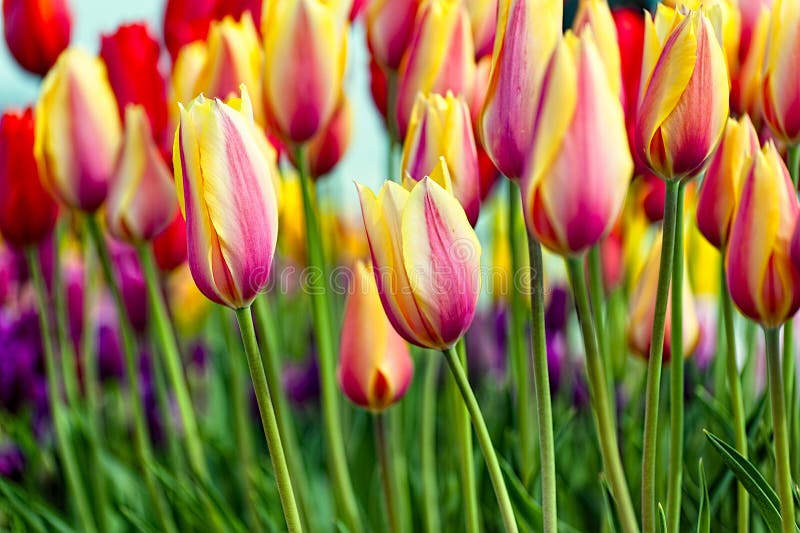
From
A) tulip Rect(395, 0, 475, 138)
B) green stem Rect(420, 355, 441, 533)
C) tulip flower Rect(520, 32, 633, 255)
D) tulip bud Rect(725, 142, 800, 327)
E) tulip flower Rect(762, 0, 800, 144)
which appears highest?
tulip Rect(395, 0, 475, 138)

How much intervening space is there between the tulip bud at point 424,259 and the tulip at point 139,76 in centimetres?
27

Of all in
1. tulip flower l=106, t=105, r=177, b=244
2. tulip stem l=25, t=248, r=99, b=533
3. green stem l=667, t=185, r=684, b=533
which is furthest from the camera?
tulip stem l=25, t=248, r=99, b=533

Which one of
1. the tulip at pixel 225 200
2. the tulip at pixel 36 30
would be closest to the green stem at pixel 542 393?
the tulip at pixel 225 200

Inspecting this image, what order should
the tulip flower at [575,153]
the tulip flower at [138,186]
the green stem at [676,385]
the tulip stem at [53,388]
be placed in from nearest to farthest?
1. the tulip flower at [575,153]
2. the green stem at [676,385]
3. the tulip flower at [138,186]
4. the tulip stem at [53,388]

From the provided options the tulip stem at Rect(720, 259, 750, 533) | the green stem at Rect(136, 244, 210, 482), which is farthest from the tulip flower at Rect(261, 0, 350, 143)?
the tulip stem at Rect(720, 259, 750, 533)

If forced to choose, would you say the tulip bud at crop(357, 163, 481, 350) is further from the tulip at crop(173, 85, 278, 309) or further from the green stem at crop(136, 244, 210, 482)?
the green stem at crop(136, 244, 210, 482)

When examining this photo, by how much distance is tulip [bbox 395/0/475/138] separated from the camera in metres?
0.49

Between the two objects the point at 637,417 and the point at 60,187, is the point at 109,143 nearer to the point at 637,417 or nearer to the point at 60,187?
the point at 60,187

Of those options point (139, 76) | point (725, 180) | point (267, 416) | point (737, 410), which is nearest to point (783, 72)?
point (725, 180)

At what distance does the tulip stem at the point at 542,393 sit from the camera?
0.38 m

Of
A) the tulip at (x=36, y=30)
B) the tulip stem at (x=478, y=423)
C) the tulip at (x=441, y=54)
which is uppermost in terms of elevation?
the tulip at (x=36, y=30)

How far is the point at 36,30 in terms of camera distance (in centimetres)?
67

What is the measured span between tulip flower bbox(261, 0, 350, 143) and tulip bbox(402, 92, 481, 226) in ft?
0.35

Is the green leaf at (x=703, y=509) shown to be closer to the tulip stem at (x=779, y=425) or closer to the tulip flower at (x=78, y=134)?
the tulip stem at (x=779, y=425)
